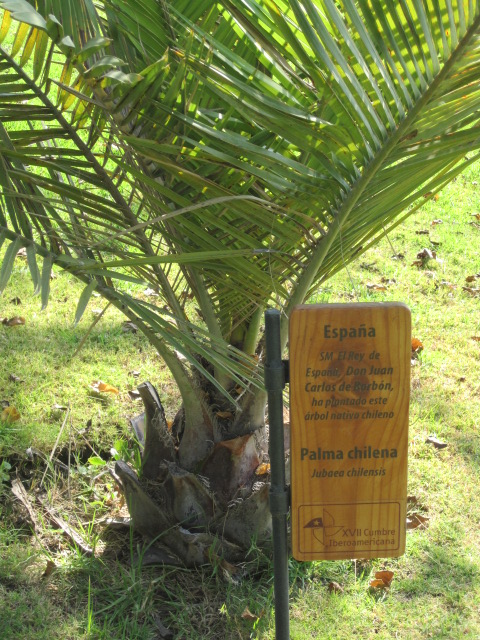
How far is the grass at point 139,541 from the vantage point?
207 cm

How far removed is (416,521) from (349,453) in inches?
50.8

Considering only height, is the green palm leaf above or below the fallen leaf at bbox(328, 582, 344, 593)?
above

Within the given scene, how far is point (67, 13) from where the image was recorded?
163 cm

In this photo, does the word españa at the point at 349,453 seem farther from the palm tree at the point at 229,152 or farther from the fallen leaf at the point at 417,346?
the fallen leaf at the point at 417,346

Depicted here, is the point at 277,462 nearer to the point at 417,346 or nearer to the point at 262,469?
the point at 262,469

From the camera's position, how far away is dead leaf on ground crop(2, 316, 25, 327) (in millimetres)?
3363

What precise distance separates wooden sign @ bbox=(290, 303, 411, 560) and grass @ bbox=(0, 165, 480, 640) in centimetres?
78

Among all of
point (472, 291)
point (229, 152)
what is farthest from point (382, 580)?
point (472, 291)

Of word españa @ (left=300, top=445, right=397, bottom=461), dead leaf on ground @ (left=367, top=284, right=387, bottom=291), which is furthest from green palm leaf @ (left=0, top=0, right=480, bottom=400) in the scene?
dead leaf on ground @ (left=367, top=284, right=387, bottom=291)

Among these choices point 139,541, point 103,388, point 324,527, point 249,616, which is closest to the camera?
point 324,527

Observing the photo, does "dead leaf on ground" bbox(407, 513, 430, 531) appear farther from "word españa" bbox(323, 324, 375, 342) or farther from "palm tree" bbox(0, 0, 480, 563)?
"word españa" bbox(323, 324, 375, 342)

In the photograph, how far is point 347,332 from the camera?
1.28 meters

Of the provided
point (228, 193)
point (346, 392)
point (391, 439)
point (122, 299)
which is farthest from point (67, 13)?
point (391, 439)

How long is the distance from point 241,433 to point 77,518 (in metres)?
0.68
